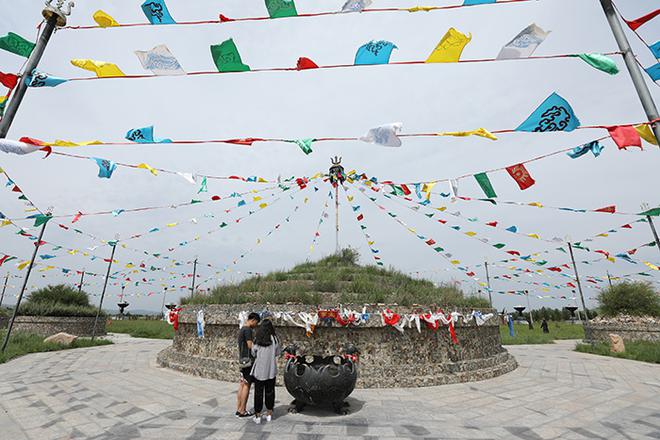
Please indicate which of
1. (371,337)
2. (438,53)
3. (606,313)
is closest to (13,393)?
(371,337)

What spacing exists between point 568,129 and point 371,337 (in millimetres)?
5658

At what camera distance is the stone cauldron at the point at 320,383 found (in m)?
5.49

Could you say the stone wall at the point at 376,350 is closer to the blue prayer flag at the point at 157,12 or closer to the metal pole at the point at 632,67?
the metal pole at the point at 632,67

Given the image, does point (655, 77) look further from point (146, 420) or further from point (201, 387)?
point (201, 387)

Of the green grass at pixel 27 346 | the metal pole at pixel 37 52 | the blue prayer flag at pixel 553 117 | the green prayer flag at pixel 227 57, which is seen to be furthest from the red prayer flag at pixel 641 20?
the green grass at pixel 27 346

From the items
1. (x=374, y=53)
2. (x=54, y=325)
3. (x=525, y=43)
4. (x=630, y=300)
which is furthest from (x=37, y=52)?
(x=630, y=300)

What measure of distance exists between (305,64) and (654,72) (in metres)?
4.94

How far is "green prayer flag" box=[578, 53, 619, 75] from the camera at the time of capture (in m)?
4.39

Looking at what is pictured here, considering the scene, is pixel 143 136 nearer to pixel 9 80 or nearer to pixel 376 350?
pixel 9 80

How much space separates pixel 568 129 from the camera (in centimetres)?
522

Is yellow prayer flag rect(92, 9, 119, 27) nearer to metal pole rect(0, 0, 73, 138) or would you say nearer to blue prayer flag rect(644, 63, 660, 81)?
metal pole rect(0, 0, 73, 138)

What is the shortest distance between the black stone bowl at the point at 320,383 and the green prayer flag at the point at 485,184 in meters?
5.24

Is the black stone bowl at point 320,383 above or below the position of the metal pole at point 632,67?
below

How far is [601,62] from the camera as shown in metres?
4.49
